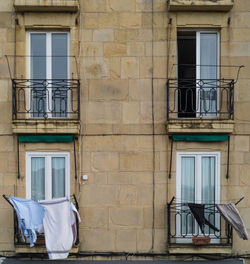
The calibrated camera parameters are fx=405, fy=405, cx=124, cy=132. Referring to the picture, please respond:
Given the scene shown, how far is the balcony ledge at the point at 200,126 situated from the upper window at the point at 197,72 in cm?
41

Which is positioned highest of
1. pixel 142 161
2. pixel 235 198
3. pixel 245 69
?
pixel 245 69

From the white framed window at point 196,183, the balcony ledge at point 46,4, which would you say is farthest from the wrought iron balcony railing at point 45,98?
the white framed window at point 196,183

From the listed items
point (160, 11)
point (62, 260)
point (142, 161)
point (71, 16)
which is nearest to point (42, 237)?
point (62, 260)

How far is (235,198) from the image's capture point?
34.1ft

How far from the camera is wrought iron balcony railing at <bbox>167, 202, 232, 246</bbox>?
406 inches

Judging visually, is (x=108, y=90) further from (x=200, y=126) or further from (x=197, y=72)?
(x=200, y=126)

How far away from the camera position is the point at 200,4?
403 inches

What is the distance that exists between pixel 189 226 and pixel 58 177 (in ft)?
11.9

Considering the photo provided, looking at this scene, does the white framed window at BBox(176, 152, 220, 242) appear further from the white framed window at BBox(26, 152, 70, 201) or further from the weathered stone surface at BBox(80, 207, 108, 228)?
the white framed window at BBox(26, 152, 70, 201)

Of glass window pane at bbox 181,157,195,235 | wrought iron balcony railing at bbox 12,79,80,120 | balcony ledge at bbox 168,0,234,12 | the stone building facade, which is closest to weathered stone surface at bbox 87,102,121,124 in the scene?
the stone building facade

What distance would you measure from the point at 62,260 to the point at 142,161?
3216 mm

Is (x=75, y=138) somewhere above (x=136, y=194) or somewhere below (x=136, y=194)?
above

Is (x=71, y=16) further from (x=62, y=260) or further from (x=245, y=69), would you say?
(x=62, y=260)

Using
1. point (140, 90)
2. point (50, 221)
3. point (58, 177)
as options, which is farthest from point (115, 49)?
point (50, 221)
